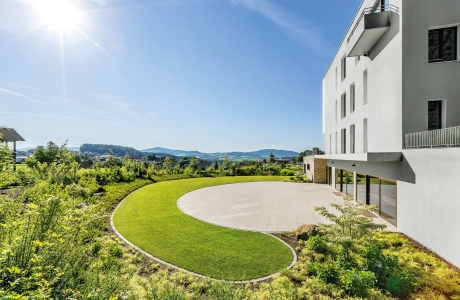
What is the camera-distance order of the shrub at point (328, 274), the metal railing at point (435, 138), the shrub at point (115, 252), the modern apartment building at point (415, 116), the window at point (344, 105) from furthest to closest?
the window at point (344, 105)
the shrub at point (115, 252)
the modern apartment building at point (415, 116)
the metal railing at point (435, 138)
the shrub at point (328, 274)

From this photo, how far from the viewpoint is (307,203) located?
1280cm

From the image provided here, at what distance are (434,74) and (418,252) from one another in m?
6.41

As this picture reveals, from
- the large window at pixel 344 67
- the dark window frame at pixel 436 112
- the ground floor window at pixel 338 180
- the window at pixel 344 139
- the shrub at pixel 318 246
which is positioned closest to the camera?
the shrub at pixel 318 246

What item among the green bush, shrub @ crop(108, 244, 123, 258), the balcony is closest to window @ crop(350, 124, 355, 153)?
the balcony

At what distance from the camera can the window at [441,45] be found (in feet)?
25.2

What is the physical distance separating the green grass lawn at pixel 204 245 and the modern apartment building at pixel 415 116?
467 cm

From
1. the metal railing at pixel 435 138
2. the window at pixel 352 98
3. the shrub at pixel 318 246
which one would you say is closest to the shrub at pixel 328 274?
the shrub at pixel 318 246

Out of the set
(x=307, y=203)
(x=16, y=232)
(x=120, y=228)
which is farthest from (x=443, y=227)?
(x=120, y=228)

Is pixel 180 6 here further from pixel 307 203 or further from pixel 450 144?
pixel 307 203

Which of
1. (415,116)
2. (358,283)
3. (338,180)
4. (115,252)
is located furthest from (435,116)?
(115,252)

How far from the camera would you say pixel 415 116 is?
764cm

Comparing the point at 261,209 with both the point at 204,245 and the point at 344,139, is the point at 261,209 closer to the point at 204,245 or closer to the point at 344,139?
the point at 204,245

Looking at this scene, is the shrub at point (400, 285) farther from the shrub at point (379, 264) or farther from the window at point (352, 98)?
the window at point (352, 98)

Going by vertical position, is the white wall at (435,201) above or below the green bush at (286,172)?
above
